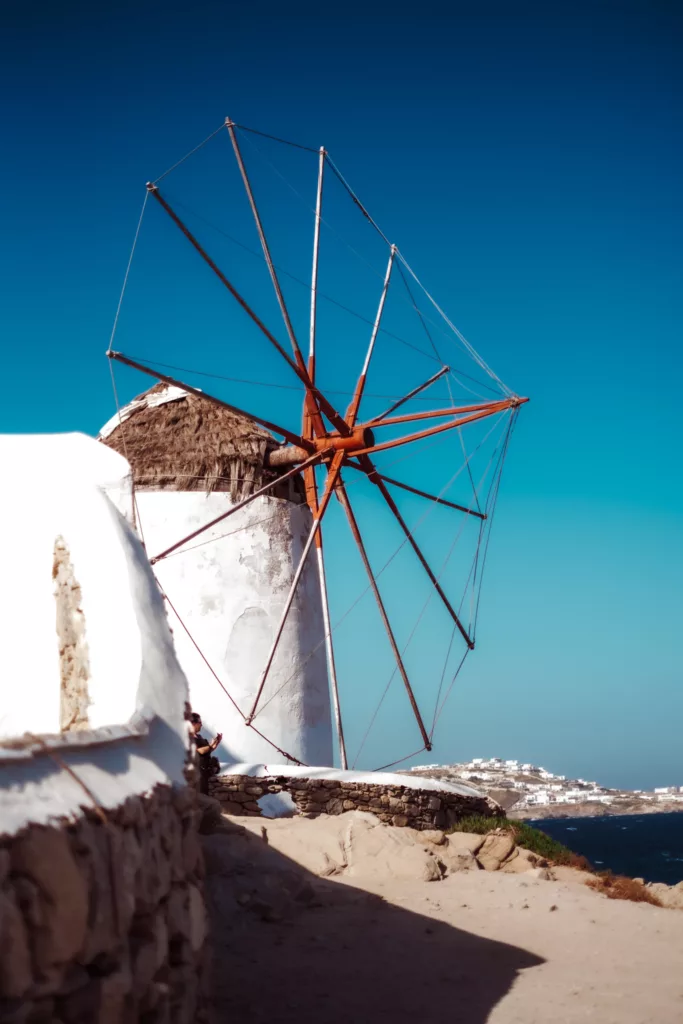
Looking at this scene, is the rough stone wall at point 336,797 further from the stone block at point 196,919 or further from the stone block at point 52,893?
the stone block at point 52,893

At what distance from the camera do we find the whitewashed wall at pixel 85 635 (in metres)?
2.80

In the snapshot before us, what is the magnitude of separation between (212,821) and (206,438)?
6.95 metres

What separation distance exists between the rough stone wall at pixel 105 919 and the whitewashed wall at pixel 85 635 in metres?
0.09

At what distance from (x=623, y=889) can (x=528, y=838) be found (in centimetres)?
176

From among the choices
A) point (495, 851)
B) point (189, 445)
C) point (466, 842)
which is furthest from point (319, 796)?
point (189, 445)

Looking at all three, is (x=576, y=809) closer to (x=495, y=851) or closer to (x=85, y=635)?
(x=495, y=851)

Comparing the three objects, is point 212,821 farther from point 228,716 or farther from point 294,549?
point 294,549

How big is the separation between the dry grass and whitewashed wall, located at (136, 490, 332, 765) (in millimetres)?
4436

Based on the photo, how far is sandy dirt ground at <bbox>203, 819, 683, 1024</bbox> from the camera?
5.02 meters

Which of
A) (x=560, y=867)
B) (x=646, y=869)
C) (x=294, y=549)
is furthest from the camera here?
(x=646, y=869)

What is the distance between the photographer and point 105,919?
105 inches

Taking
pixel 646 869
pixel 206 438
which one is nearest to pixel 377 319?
pixel 206 438

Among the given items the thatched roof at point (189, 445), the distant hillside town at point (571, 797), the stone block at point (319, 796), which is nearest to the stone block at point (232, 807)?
the stone block at point (319, 796)

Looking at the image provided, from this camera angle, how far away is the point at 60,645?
468cm
